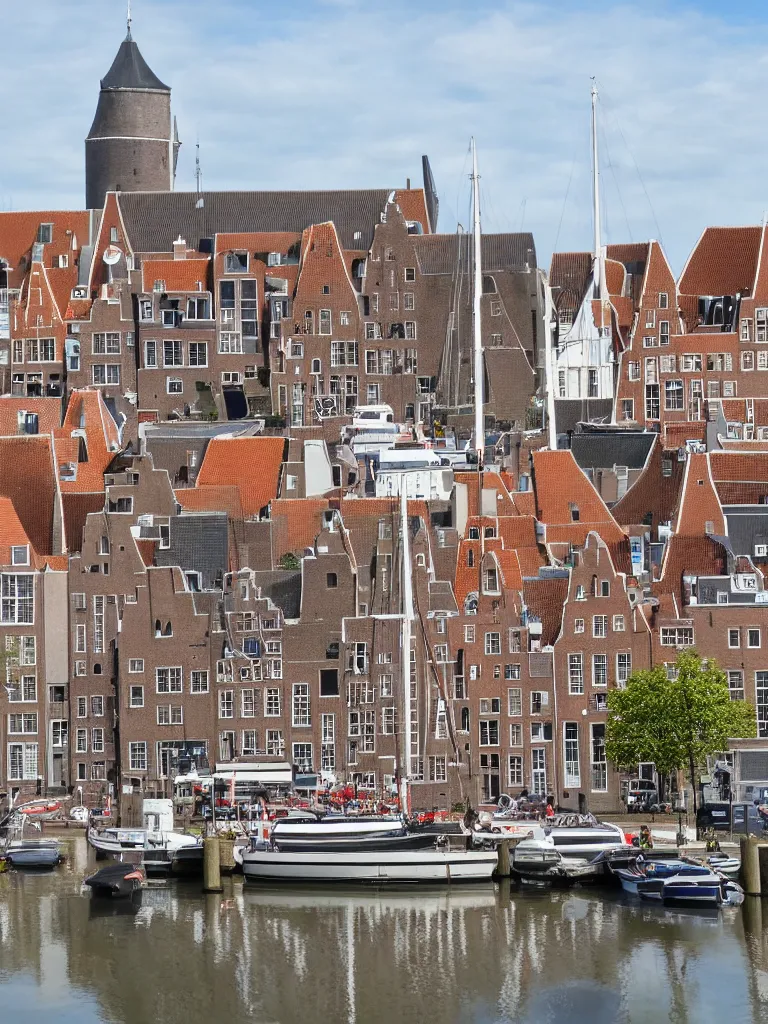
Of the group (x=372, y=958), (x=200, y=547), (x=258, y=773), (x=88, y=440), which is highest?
(x=88, y=440)

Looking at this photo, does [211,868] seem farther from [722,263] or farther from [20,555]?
[722,263]

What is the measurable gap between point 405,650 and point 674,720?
11.2 m

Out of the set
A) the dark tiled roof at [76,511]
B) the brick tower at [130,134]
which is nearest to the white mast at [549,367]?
the dark tiled roof at [76,511]

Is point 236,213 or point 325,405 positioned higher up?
point 236,213

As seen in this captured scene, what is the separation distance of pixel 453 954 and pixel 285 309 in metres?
64.7

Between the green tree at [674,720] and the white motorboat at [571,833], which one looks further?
the green tree at [674,720]

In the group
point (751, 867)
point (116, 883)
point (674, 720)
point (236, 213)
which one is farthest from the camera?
point (236, 213)

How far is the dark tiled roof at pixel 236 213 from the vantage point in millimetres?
160375

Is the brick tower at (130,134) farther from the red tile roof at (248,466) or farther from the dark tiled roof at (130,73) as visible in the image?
the red tile roof at (248,466)

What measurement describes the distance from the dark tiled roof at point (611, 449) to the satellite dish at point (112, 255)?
88.0 feet

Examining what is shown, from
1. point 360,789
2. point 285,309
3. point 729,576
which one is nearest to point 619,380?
point 285,309

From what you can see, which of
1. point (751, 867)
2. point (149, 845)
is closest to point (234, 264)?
point (149, 845)

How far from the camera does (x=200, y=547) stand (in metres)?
129

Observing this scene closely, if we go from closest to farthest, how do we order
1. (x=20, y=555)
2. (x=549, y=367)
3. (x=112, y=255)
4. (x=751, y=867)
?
(x=751, y=867)
(x=20, y=555)
(x=549, y=367)
(x=112, y=255)
